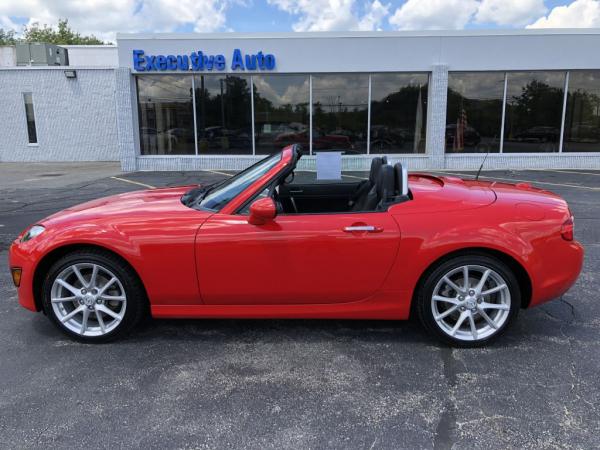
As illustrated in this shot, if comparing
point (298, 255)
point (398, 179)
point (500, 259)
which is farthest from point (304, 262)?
point (500, 259)

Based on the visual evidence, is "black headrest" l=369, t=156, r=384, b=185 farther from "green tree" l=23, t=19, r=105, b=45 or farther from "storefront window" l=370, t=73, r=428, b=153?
"green tree" l=23, t=19, r=105, b=45

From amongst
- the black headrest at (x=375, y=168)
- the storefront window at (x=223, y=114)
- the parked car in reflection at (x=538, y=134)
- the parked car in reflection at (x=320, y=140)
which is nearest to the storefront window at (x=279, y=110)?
the parked car in reflection at (x=320, y=140)

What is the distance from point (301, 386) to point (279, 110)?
519 inches

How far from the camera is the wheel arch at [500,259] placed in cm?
324

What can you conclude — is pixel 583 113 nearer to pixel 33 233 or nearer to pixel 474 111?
pixel 474 111

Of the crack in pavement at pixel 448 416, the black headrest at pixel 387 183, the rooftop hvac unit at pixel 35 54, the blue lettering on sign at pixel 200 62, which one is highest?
the rooftop hvac unit at pixel 35 54

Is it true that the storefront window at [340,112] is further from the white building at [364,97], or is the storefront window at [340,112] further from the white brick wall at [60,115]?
the white brick wall at [60,115]

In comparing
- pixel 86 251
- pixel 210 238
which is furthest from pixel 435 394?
pixel 86 251

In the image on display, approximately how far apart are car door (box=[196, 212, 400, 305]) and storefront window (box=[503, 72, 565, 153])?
1388cm

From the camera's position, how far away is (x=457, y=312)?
3.36 metres

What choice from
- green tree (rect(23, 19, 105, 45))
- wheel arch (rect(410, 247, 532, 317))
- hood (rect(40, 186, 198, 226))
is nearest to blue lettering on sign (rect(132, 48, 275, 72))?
hood (rect(40, 186, 198, 226))

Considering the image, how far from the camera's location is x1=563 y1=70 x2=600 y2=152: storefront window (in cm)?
1491

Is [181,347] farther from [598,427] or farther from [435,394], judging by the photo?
[598,427]

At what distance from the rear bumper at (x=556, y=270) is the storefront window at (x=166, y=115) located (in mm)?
13740
